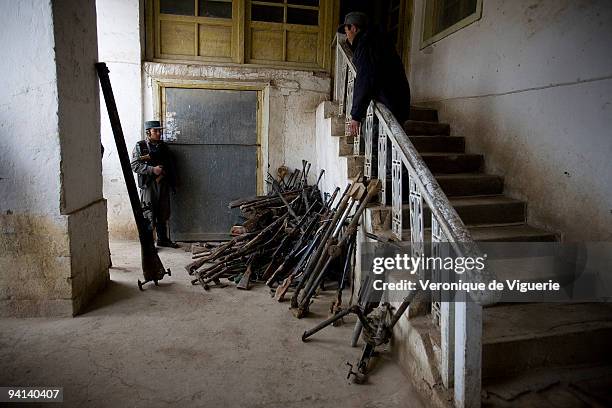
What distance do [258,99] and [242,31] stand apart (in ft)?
3.83

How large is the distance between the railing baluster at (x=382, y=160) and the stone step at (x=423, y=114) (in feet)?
6.36

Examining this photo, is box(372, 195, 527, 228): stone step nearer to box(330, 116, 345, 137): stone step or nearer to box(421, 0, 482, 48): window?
box(330, 116, 345, 137): stone step

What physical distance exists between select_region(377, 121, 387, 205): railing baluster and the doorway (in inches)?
144

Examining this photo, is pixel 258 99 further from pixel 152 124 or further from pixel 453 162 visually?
→ pixel 453 162

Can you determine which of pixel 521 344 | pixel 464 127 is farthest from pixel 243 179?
pixel 521 344

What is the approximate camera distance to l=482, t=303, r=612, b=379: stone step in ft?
8.36

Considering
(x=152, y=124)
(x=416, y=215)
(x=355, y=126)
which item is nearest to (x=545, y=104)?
(x=355, y=126)

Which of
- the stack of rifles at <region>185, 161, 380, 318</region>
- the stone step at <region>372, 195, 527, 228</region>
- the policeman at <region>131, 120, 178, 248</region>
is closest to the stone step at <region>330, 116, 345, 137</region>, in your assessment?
the stack of rifles at <region>185, 161, 380, 318</region>

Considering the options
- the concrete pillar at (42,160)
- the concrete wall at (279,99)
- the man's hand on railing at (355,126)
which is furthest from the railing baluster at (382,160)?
the concrete wall at (279,99)

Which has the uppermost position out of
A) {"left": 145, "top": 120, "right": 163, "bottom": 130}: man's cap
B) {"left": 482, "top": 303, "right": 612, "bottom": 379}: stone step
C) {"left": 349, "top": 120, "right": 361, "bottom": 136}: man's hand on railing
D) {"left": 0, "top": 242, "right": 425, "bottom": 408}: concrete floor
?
{"left": 145, "top": 120, "right": 163, "bottom": 130}: man's cap

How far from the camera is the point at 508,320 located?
2.86 metres

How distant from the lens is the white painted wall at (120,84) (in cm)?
643

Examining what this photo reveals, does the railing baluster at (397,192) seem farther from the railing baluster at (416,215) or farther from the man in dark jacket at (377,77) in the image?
the man in dark jacket at (377,77)

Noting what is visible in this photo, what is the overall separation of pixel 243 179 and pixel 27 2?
166 inches
